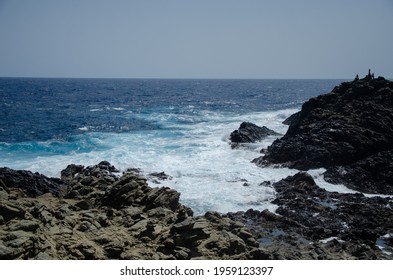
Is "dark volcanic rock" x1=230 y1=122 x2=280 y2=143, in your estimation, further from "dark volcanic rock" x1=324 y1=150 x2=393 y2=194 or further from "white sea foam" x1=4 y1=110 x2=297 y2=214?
"dark volcanic rock" x1=324 y1=150 x2=393 y2=194

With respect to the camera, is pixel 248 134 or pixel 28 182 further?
pixel 248 134

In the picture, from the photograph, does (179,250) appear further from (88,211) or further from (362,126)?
(362,126)

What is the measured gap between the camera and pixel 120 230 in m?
14.0

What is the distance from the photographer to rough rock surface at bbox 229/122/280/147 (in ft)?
130

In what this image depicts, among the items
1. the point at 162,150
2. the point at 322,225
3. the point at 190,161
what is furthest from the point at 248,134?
the point at 322,225

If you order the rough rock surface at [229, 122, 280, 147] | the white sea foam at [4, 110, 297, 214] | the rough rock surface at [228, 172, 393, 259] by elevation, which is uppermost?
the rough rock surface at [229, 122, 280, 147]

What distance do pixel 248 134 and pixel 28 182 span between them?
2602 centimetres

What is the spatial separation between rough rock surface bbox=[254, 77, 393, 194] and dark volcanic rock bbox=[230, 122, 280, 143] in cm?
506

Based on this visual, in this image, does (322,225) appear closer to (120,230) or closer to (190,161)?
(120,230)

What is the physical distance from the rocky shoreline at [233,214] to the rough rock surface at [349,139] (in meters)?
0.09

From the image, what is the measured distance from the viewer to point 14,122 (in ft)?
163

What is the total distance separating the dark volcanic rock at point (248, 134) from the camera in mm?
39750

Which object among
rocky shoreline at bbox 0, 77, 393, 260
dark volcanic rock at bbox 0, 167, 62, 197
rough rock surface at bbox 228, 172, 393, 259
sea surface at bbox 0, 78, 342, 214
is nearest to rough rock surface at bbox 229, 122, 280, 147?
sea surface at bbox 0, 78, 342, 214

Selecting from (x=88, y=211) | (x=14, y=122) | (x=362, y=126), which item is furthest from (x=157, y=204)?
(x=14, y=122)
